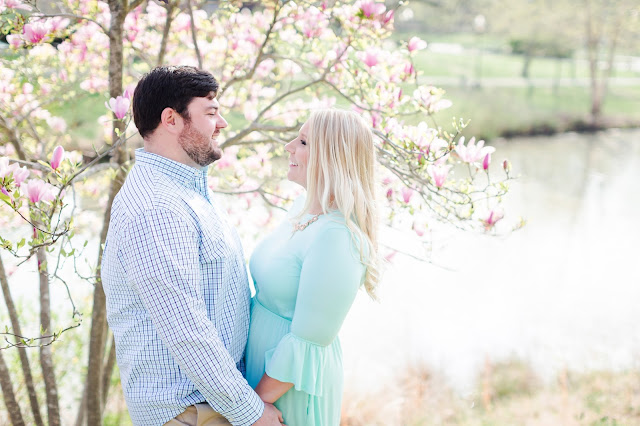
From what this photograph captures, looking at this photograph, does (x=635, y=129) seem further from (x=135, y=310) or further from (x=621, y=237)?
(x=135, y=310)

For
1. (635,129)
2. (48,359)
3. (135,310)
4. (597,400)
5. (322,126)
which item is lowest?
(635,129)

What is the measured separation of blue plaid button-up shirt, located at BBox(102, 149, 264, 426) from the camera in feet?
4.68

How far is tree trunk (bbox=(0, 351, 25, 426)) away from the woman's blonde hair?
1664 mm

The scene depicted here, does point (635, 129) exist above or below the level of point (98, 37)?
below

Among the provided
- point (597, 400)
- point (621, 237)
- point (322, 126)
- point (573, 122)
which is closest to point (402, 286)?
point (597, 400)

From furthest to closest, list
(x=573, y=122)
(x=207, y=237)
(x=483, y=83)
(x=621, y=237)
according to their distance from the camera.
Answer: (x=483, y=83), (x=573, y=122), (x=621, y=237), (x=207, y=237)

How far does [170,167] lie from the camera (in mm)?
1588

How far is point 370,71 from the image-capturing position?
264 centimetres

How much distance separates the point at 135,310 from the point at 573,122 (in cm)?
1789

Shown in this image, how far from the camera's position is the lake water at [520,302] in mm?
5398

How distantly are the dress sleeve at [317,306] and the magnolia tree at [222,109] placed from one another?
1.28 feet

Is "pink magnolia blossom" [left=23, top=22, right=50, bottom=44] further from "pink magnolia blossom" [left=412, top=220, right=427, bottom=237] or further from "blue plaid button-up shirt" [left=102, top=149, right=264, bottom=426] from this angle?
"pink magnolia blossom" [left=412, top=220, right=427, bottom=237]

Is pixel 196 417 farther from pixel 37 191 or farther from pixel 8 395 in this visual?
pixel 8 395

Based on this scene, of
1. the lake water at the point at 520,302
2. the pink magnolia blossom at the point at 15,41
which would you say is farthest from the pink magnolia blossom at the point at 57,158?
the lake water at the point at 520,302
